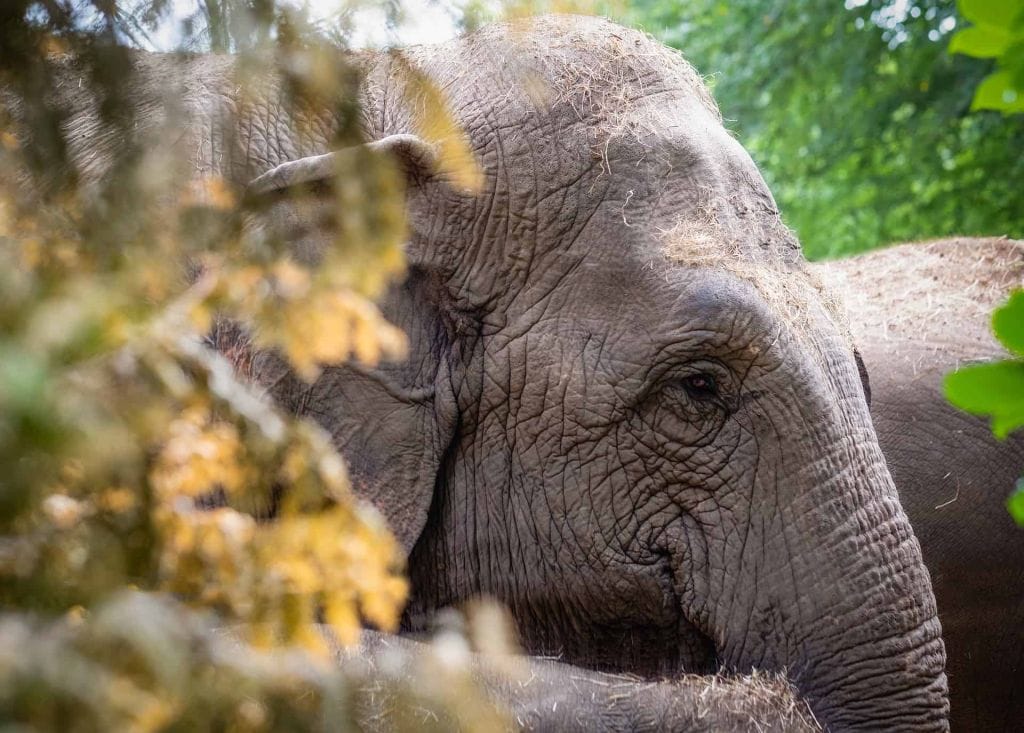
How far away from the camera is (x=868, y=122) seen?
1106 centimetres

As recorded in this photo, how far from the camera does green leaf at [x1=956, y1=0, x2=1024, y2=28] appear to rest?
1.60 meters

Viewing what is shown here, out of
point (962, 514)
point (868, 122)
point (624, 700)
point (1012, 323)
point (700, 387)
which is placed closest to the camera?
point (1012, 323)

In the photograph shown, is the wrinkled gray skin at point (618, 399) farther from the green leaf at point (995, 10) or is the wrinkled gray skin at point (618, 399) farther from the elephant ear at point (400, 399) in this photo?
the green leaf at point (995, 10)

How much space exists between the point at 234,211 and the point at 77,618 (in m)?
0.78

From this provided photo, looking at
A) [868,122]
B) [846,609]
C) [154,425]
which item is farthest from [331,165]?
[868,122]

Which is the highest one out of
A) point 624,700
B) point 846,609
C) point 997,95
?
point 997,95

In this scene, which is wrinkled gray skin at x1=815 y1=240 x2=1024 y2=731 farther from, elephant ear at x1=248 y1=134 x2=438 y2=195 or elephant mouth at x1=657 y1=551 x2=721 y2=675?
elephant ear at x1=248 y1=134 x2=438 y2=195

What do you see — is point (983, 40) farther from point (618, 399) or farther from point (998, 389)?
point (618, 399)

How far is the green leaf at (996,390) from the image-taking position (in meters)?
1.61

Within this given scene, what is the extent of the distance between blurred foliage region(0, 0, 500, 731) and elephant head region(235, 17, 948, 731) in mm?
1716

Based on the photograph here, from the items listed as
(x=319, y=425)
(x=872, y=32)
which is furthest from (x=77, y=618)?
(x=872, y=32)

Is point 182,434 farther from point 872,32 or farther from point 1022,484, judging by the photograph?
point 872,32

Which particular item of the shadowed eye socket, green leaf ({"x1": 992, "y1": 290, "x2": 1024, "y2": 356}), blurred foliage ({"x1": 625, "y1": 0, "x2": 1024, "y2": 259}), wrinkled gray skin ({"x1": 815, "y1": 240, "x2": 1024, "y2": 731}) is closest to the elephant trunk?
the shadowed eye socket

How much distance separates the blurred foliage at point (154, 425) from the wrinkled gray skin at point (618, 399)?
169 centimetres
